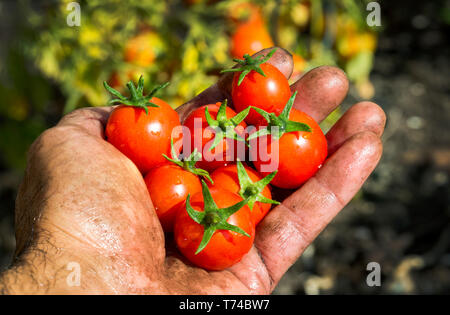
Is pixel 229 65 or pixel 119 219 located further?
pixel 229 65

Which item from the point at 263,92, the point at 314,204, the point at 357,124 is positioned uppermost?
the point at 263,92

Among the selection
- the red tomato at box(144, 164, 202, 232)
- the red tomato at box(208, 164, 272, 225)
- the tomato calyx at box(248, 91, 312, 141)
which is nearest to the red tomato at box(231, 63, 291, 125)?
the tomato calyx at box(248, 91, 312, 141)

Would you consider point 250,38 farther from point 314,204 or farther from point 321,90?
point 314,204

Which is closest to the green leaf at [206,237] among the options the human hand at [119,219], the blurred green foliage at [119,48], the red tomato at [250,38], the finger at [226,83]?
the human hand at [119,219]

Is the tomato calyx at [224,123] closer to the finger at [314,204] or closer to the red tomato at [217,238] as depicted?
the red tomato at [217,238]

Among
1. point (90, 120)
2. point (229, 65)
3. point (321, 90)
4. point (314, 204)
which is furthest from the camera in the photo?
point (229, 65)

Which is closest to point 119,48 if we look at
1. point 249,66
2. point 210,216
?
point 249,66

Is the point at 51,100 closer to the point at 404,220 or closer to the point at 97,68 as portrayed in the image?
the point at 97,68
